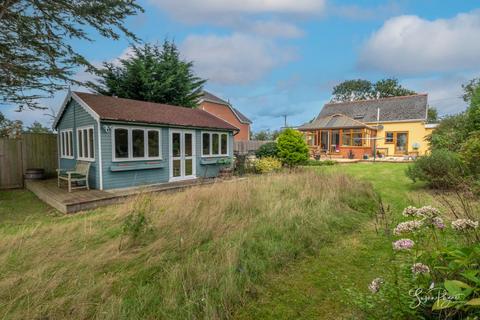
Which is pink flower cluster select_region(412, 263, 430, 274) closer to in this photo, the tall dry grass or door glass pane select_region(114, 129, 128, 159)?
the tall dry grass

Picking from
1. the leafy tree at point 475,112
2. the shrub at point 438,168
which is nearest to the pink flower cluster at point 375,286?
the shrub at point 438,168

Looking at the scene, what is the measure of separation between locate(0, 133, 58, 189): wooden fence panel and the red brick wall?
15371 millimetres

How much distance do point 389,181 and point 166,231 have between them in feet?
29.6

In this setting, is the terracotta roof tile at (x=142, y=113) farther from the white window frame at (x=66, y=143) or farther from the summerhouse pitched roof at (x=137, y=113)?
the white window frame at (x=66, y=143)

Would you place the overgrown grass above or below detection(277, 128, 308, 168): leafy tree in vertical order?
below

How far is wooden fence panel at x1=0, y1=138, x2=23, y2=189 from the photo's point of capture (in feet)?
33.0

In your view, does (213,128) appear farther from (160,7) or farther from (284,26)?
(284,26)

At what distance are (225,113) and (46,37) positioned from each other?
20.0 meters

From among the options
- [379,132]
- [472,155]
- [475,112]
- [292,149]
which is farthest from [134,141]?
[379,132]

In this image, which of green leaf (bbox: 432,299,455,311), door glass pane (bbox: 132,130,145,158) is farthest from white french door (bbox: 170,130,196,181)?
green leaf (bbox: 432,299,455,311)

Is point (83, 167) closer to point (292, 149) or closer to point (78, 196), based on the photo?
point (78, 196)

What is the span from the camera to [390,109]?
23766 mm

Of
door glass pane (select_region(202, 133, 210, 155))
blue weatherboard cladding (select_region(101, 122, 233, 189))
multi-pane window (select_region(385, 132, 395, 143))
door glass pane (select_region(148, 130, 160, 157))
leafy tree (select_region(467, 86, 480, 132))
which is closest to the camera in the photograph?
leafy tree (select_region(467, 86, 480, 132))

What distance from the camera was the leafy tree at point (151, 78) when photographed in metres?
16.5
